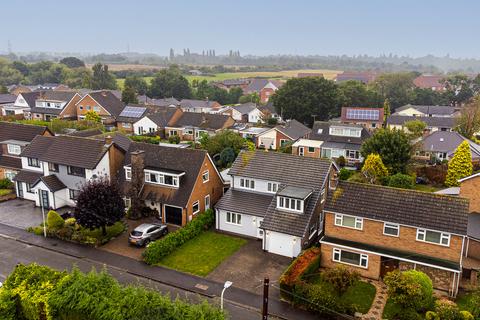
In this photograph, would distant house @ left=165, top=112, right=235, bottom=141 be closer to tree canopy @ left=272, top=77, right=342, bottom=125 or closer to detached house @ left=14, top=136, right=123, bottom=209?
tree canopy @ left=272, top=77, right=342, bottom=125

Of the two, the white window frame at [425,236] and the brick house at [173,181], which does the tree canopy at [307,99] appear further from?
the white window frame at [425,236]

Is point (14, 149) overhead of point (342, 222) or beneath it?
overhead

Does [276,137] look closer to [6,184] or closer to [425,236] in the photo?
[6,184]

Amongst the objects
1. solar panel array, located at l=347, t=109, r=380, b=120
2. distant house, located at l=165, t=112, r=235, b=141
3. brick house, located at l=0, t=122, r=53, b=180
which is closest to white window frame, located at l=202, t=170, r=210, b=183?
brick house, located at l=0, t=122, r=53, b=180

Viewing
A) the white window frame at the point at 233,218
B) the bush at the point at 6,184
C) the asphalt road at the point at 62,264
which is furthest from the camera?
the bush at the point at 6,184

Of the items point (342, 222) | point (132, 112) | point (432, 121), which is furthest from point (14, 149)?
point (432, 121)

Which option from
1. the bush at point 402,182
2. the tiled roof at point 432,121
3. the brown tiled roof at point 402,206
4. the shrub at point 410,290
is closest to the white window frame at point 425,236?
the brown tiled roof at point 402,206
